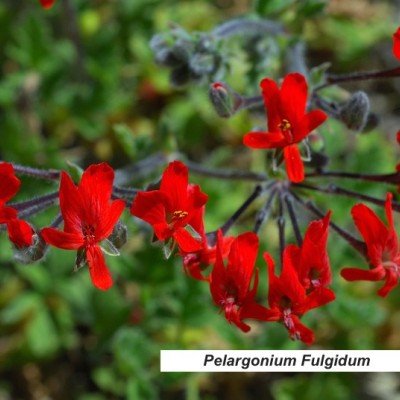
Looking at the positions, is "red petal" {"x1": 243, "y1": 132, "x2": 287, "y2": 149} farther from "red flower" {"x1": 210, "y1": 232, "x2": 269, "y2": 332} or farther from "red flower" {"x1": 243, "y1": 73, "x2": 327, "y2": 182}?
"red flower" {"x1": 210, "y1": 232, "x2": 269, "y2": 332}

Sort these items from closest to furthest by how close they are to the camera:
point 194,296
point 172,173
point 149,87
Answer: point 172,173, point 194,296, point 149,87

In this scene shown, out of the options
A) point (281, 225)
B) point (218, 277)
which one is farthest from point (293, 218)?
point (218, 277)

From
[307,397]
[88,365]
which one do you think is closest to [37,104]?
[88,365]

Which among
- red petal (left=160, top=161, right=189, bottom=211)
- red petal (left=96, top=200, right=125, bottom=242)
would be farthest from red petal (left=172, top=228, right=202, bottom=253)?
red petal (left=96, top=200, right=125, bottom=242)

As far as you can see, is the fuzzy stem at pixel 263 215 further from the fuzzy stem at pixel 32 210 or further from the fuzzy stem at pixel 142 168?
the fuzzy stem at pixel 142 168

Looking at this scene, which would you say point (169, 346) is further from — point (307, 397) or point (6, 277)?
point (6, 277)

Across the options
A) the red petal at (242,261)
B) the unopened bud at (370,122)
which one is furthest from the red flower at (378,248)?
the unopened bud at (370,122)
